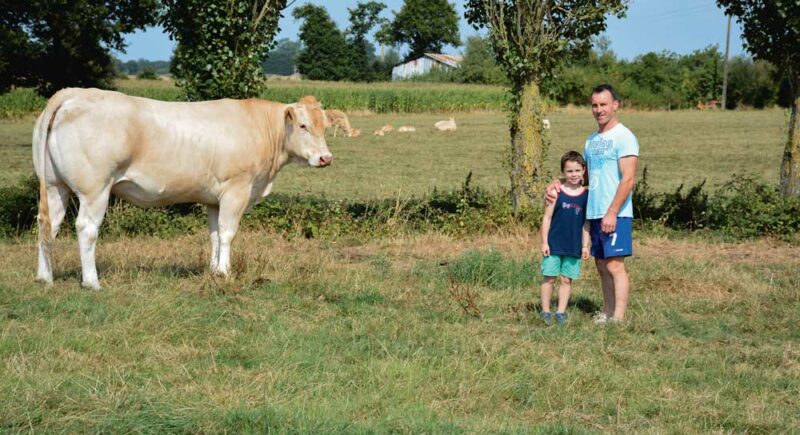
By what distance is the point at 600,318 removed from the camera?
25.6ft

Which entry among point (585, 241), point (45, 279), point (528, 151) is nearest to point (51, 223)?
point (45, 279)

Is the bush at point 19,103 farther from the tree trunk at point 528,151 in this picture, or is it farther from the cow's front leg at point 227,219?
the cow's front leg at point 227,219

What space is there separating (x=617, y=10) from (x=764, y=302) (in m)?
5.88

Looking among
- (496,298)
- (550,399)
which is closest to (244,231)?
(496,298)

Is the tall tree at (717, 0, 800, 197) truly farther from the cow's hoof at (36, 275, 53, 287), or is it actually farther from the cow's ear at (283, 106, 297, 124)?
the cow's hoof at (36, 275, 53, 287)

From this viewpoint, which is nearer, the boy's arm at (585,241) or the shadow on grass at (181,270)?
the boy's arm at (585,241)

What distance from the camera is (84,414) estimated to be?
16.3ft

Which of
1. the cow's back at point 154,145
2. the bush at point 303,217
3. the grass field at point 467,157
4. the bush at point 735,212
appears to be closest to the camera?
the cow's back at point 154,145

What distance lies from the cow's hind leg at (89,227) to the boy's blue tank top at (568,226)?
158 inches

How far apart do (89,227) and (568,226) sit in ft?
14.1

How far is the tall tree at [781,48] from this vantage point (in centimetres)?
1286

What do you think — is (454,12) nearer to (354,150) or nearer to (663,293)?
(354,150)

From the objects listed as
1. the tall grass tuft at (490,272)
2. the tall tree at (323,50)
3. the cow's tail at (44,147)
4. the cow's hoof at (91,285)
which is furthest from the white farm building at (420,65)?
the cow's hoof at (91,285)

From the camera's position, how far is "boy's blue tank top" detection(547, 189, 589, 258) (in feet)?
25.7
